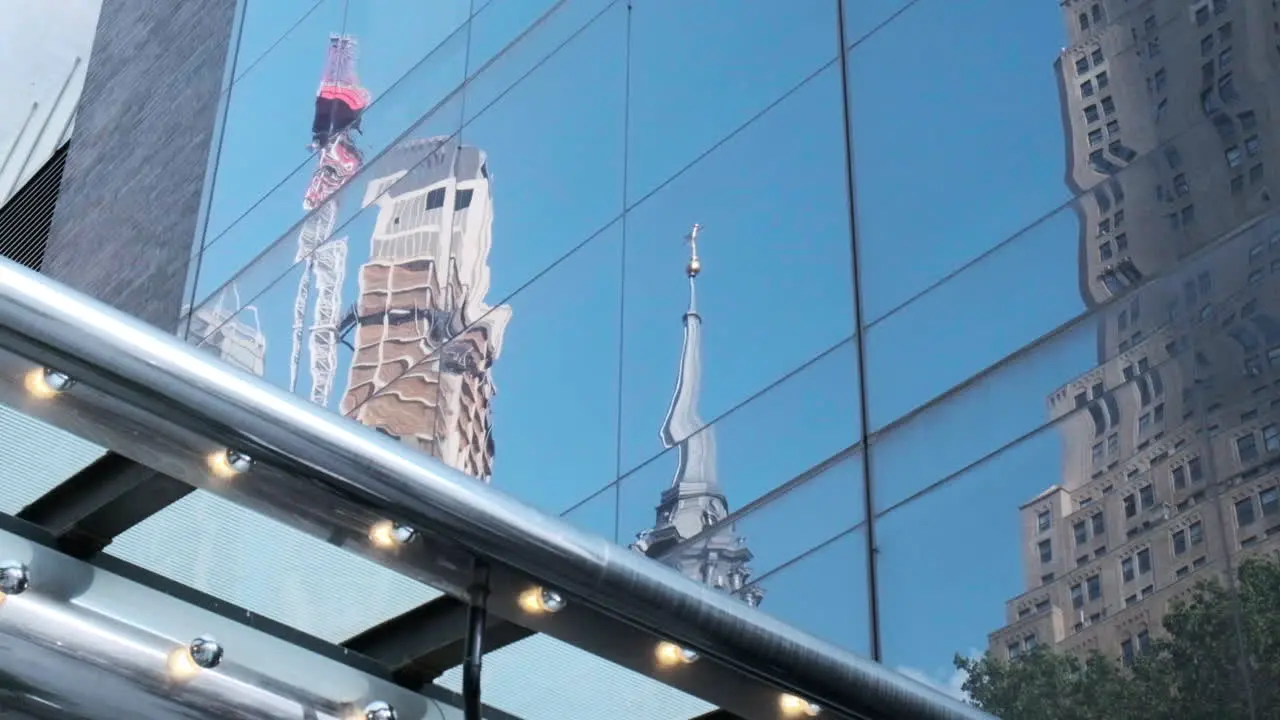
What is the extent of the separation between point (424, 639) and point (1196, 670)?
175 inches

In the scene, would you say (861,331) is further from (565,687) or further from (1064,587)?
(565,687)

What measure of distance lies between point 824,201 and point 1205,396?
382 cm

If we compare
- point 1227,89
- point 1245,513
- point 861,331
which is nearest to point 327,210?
point 861,331

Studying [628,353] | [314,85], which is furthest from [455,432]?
[314,85]

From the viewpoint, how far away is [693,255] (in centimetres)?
1302

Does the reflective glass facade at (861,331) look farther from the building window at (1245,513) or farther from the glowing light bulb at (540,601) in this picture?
the glowing light bulb at (540,601)

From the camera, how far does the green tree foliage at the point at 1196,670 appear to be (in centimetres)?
809

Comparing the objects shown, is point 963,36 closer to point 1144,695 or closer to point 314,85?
point 1144,695

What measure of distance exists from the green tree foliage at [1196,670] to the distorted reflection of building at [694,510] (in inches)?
102

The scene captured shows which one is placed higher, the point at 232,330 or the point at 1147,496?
the point at 232,330

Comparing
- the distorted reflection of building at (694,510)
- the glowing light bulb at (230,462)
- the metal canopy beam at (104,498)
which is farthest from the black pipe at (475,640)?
the distorted reflection of building at (694,510)

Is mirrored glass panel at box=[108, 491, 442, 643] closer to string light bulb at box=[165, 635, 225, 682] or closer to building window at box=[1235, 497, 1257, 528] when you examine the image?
string light bulb at box=[165, 635, 225, 682]

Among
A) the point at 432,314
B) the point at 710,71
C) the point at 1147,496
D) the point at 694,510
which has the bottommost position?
the point at 1147,496

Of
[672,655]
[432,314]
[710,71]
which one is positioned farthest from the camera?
[432,314]
